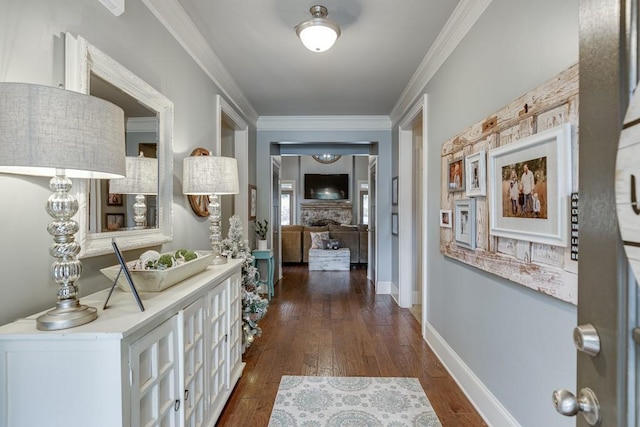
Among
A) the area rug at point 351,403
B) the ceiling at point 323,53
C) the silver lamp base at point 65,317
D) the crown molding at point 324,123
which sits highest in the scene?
the ceiling at point 323,53

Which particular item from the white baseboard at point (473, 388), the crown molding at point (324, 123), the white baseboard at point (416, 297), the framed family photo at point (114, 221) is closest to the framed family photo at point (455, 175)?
the white baseboard at point (473, 388)

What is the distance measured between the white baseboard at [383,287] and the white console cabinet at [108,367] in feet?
12.1

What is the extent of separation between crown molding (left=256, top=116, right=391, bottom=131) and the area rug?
342 centimetres

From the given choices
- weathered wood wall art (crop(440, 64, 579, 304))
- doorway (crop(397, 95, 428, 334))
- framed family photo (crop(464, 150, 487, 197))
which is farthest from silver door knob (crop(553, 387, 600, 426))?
doorway (crop(397, 95, 428, 334))

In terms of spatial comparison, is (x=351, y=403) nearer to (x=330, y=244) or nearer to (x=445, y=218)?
(x=445, y=218)

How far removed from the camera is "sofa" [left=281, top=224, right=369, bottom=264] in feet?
23.9

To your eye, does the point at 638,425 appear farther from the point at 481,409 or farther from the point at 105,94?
the point at 105,94

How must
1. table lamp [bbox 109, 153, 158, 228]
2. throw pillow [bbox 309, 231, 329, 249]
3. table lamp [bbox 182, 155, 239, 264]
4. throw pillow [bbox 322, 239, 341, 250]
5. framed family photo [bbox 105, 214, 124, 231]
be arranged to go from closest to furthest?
framed family photo [bbox 105, 214, 124, 231] < table lamp [bbox 109, 153, 158, 228] < table lamp [bbox 182, 155, 239, 264] < throw pillow [bbox 322, 239, 341, 250] < throw pillow [bbox 309, 231, 329, 249]

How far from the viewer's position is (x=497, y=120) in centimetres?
177

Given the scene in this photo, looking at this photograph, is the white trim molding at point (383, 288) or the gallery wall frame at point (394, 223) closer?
the gallery wall frame at point (394, 223)

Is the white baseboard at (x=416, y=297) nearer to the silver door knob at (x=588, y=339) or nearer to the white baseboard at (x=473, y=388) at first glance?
the white baseboard at (x=473, y=388)

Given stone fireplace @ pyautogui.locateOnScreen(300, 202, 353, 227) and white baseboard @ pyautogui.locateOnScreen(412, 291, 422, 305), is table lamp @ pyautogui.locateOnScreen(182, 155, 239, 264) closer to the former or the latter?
white baseboard @ pyautogui.locateOnScreen(412, 291, 422, 305)

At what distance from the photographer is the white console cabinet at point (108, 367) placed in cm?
95

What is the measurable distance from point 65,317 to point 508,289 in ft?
6.20
